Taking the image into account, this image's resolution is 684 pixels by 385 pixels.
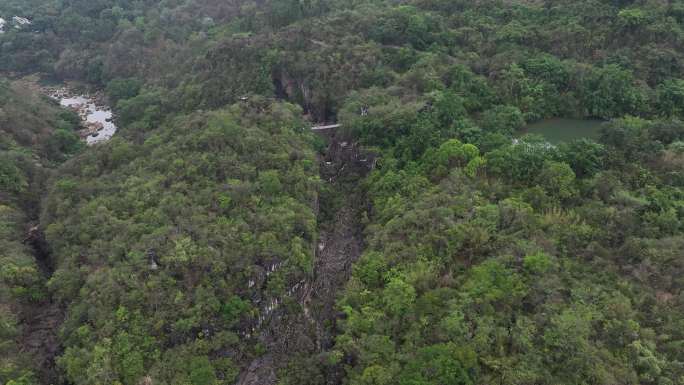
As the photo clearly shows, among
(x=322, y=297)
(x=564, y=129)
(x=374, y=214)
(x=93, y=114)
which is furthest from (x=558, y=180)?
(x=93, y=114)

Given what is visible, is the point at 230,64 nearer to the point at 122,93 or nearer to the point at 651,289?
the point at 122,93

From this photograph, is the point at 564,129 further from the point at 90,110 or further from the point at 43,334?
the point at 90,110

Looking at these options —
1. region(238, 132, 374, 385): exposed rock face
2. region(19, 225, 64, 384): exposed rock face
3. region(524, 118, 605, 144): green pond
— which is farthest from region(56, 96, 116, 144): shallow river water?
region(524, 118, 605, 144): green pond

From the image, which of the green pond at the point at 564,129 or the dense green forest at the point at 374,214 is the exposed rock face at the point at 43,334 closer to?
the dense green forest at the point at 374,214

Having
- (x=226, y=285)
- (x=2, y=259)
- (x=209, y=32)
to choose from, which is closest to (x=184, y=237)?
(x=226, y=285)

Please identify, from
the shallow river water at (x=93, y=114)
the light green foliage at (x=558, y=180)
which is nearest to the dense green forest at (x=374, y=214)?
the light green foliage at (x=558, y=180)

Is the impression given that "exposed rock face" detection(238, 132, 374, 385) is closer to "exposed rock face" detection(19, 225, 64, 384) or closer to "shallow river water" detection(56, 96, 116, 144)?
"exposed rock face" detection(19, 225, 64, 384)
